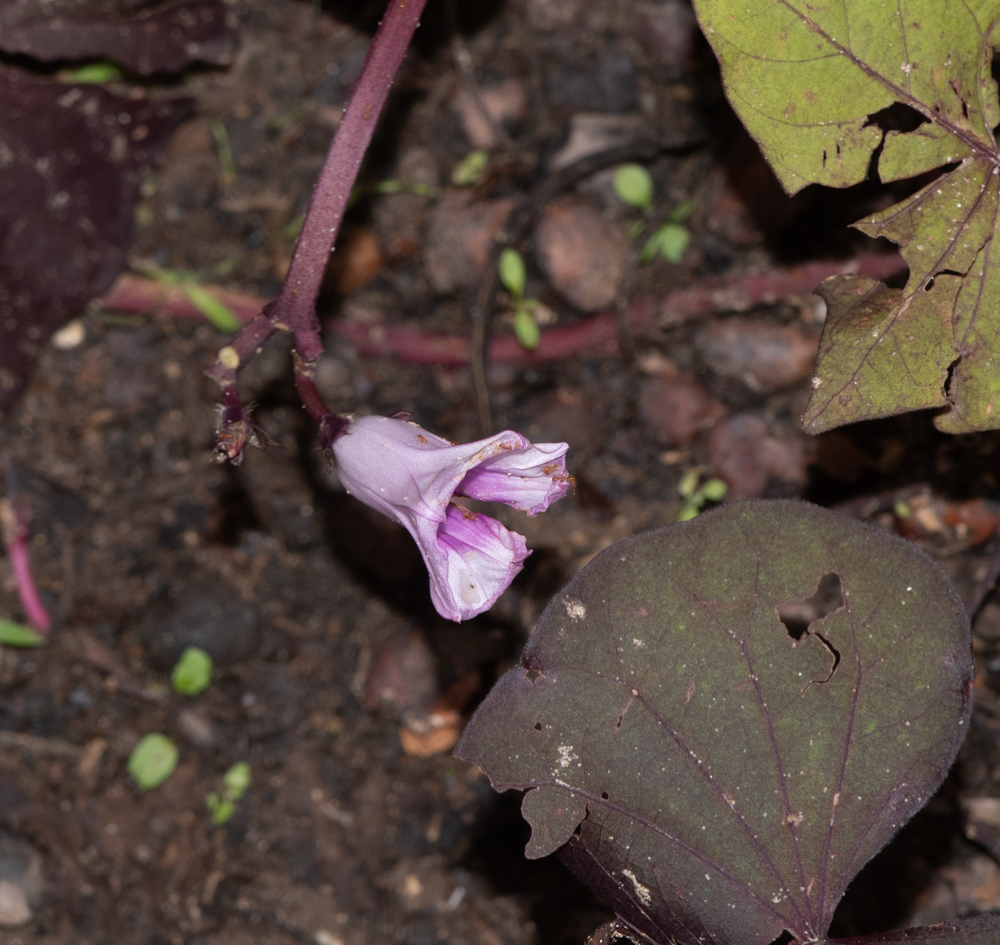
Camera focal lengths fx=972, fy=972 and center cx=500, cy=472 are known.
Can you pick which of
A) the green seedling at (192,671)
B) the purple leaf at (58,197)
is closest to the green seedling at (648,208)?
the purple leaf at (58,197)

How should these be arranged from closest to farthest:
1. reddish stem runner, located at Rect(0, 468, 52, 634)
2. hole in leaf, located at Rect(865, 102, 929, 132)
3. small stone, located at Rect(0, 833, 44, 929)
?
1. hole in leaf, located at Rect(865, 102, 929, 132)
2. small stone, located at Rect(0, 833, 44, 929)
3. reddish stem runner, located at Rect(0, 468, 52, 634)

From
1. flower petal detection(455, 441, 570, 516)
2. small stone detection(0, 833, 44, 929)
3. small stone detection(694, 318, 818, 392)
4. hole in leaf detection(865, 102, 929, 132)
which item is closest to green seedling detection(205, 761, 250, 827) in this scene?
small stone detection(0, 833, 44, 929)

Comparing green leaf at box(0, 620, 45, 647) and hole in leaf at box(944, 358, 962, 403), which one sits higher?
hole in leaf at box(944, 358, 962, 403)

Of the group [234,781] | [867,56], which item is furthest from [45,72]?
[867,56]

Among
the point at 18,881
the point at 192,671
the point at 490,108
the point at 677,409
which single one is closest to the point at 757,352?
the point at 677,409

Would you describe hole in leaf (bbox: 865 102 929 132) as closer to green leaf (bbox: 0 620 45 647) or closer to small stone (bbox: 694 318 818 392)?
small stone (bbox: 694 318 818 392)

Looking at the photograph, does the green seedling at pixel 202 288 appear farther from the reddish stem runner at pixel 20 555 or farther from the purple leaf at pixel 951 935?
the purple leaf at pixel 951 935
